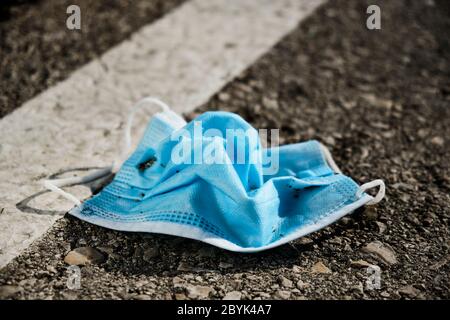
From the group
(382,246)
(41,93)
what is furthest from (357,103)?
(41,93)

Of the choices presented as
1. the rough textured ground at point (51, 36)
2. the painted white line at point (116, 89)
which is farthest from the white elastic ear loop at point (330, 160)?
the rough textured ground at point (51, 36)

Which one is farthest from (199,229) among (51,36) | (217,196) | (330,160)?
(51,36)

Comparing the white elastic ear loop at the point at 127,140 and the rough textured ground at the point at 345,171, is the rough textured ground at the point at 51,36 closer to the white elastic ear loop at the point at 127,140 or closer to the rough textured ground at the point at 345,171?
the white elastic ear loop at the point at 127,140

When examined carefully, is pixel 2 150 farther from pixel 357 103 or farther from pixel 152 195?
pixel 357 103

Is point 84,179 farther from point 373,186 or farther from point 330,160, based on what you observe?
point 373,186

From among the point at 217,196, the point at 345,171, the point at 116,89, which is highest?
the point at 116,89

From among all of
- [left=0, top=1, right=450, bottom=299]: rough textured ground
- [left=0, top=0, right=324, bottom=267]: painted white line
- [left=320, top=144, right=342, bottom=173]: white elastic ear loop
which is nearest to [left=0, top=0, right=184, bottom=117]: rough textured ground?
[left=0, top=0, right=324, bottom=267]: painted white line

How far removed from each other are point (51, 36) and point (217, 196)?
1704mm

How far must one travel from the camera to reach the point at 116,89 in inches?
112

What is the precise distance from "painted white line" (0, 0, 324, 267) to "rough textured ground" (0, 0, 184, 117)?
0.07 metres

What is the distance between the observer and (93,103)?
2727 millimetres

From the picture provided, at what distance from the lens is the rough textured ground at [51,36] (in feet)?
9.14

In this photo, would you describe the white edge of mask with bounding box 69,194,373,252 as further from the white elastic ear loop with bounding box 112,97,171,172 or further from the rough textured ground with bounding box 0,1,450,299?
the white elastic ear loop with bounding box 112,97,171,172
